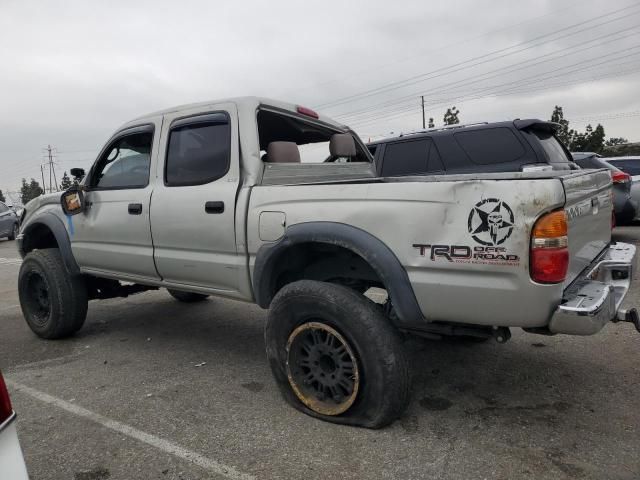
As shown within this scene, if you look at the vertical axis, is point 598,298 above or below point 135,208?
below

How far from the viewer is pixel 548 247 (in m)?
2.11

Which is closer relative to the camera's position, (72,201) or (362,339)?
(362,339)

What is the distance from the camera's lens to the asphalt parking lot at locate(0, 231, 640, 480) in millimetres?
2361

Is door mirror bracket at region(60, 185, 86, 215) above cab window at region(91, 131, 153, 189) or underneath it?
underneath

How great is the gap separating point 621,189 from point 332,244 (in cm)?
755

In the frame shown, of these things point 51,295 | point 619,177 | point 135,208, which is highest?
point 135,208

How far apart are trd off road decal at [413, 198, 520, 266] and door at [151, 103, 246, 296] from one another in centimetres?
149

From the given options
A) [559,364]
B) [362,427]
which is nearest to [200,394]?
[362,427]

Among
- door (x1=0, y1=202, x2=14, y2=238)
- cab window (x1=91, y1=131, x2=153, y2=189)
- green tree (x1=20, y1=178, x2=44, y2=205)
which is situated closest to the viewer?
cab window (x1=91, y1=131, x2=153, y2=189)

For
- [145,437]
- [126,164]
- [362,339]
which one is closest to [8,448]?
[145,437]

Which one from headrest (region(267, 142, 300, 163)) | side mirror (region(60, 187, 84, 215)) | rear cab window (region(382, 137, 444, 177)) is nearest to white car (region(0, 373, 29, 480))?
headrest (region(267, 142, 300, 163))

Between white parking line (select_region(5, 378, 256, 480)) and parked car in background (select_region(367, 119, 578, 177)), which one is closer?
white parking line (select_region(5, 378, 256, 480))

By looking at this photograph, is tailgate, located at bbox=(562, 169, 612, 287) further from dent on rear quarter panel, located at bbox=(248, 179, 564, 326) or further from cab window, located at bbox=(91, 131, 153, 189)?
cab window, located at bbox=(91, 131, 153, 189)

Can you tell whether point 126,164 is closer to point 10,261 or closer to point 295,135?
point 295,135
